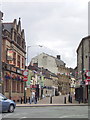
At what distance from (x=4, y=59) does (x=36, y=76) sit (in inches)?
1139

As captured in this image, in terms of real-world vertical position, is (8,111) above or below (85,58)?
below

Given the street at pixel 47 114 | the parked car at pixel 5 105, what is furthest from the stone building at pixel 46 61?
the parked car at pixel 5 105

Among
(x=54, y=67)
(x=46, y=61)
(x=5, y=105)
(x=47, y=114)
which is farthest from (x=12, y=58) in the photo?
(x=54, y=67)

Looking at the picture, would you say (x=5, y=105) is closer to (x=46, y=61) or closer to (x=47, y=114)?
(x=47, y=114)

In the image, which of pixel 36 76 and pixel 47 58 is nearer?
pixel 36 76

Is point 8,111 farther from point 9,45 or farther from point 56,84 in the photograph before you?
point 56,84

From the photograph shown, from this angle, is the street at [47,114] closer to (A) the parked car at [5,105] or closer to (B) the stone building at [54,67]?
(A) the parked car at [5,105]

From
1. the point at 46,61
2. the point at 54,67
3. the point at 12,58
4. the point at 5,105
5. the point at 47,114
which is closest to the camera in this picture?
the point at 47,114

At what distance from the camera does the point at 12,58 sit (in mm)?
43125

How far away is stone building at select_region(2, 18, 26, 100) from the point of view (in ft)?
139

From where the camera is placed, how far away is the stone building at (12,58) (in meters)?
42.3

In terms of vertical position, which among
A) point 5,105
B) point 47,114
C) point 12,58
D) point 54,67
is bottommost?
point 47,114

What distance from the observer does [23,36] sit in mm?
57281

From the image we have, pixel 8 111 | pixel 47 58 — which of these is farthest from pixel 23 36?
pixel 47 58
